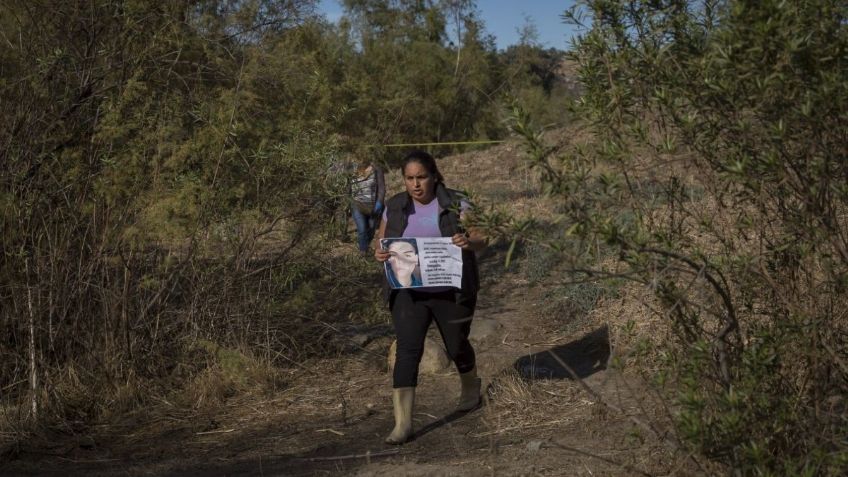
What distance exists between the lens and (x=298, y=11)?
862 centimetres

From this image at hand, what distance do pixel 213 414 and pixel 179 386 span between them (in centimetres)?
54

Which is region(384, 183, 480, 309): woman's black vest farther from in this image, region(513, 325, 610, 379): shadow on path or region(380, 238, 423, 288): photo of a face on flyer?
region(513, 325, 610, 379): shadow on path

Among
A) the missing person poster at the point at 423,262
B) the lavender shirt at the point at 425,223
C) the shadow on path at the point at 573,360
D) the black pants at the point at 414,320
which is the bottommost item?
the shadow on path at the point at 573,360

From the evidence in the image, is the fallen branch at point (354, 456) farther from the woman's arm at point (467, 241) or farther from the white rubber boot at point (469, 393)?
the woman's arm at point (467, 241)

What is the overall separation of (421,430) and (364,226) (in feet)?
19.4

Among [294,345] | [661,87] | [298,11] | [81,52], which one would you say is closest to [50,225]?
[81,52]

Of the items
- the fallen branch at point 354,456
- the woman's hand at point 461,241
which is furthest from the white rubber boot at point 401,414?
the woman's hand at point 461,241

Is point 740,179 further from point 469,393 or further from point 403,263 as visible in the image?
point 469,393

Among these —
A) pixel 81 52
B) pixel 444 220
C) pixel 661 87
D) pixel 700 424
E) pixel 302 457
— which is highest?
pixel 81 52

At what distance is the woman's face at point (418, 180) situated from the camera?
19.7 ft

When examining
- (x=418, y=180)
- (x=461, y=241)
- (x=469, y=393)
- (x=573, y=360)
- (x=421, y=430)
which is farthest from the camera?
(x=573, y=360)

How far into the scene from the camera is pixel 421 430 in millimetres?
6453

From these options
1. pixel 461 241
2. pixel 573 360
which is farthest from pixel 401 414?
pixel 573 360

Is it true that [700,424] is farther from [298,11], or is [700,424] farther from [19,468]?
[298,11]
